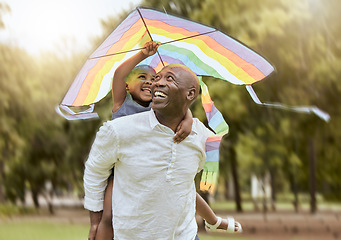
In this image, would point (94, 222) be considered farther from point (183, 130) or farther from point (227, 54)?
point (227, 54)

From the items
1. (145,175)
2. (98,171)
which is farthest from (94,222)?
(145,175)

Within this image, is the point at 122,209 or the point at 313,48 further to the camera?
the point at 313,48

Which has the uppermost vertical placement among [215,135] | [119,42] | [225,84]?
[119,42]

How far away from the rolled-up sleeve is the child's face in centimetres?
45

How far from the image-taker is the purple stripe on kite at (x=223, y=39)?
7.50 ft

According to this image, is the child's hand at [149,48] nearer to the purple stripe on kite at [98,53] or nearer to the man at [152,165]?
the purple stripe on kite at [98,53]

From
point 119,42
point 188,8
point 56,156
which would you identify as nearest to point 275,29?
point 188,8

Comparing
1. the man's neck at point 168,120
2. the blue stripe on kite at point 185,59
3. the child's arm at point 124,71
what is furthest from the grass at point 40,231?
the man's neck at point 168,120

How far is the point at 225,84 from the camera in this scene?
9555 millimetres

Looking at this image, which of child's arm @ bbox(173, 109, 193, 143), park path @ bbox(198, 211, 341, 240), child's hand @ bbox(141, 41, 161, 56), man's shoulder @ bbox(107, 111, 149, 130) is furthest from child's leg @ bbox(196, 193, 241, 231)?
park path @ bbox(198, 211, 341, 240)

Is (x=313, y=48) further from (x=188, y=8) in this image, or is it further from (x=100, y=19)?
(x=100, y=19)

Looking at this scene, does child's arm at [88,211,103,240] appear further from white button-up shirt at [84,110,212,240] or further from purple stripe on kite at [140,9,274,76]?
purple stripe on kite at [140,9,274,76]

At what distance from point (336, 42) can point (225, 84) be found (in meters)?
2.87

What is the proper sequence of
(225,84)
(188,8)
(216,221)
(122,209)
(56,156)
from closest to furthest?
1. (122,209)
2. (216,221)
3. (225,84)
4. (188,8)
5. (56,156)
